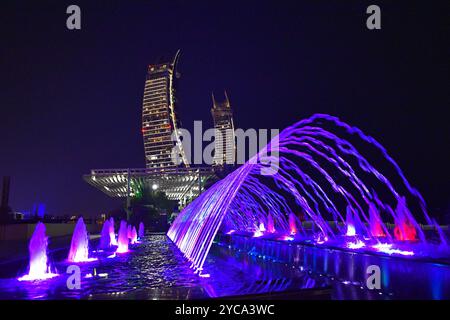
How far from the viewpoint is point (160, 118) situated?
124 meters

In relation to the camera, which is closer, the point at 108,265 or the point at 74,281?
the point at 74,281

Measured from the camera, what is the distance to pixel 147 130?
4951 inches

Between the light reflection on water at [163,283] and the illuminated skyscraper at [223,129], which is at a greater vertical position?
the illuminated skyscraper at [223,129]

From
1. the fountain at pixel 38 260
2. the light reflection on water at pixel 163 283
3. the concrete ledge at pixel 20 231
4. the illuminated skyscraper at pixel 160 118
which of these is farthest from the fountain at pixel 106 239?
the illuminated skyscraper at pixel 160 118

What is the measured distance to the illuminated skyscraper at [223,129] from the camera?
153 meters

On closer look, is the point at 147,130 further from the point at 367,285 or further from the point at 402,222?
the point at 367,285

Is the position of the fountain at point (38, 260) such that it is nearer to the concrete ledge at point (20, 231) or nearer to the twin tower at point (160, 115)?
the concrete ledge at point (20, 231)

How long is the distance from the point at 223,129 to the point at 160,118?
39098 mm

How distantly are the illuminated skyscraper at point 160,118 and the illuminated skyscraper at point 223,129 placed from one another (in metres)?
29.8

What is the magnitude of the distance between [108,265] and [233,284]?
5825mm

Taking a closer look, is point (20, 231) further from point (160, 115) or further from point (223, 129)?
point (223, 129)

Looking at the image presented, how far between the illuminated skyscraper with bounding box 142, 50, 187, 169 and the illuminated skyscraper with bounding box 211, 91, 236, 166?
2975 centimetres

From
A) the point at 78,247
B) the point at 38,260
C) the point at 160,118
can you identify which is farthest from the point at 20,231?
the point at 160,118
